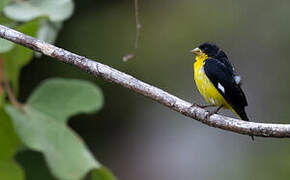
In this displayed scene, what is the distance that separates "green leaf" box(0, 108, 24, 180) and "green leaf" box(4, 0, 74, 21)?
1.34 feet

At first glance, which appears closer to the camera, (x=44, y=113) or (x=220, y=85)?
(x=44, y=113)

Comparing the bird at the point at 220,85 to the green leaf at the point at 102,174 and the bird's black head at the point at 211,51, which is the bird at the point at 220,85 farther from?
the green leaf at the point at 102,174

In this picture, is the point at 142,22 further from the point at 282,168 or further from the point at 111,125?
the point at 282,168

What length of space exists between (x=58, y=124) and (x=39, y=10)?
0.46 m

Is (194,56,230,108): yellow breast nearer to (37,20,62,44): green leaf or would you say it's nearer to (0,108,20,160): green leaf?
(37,20,62,44): green leaf

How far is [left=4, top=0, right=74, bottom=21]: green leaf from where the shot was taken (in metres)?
2.16

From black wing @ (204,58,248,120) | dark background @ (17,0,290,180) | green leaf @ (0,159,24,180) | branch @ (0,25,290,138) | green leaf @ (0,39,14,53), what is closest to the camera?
branch @ (0,25,290,138)

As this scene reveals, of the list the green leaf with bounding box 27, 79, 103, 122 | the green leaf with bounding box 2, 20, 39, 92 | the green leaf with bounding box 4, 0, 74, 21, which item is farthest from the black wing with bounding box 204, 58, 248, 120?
the green leaf with bounding box 2, 20, 39, 92

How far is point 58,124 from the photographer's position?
2.17 metres

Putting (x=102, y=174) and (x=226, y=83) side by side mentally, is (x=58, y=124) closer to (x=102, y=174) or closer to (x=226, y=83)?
(x=102, y=174)

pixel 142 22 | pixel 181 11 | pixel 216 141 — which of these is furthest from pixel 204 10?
pixel 216 141

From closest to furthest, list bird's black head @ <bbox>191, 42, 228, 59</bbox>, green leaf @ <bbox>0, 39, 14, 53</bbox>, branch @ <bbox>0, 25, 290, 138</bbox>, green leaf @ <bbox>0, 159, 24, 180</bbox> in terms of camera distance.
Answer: branch @ <bbox>0, 25, 290, 138</bbox> < green leaf @ <bbox>0, 39, 14, 53</bbox> < green leaf @ <bbox>0, 159, 24, 180</bbox> < bird's black head @ <bbox>191, 42, 228, 59</bbox>

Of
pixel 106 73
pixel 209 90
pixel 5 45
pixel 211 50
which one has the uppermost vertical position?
pixel 211 50

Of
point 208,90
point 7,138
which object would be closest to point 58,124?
point 7,138
